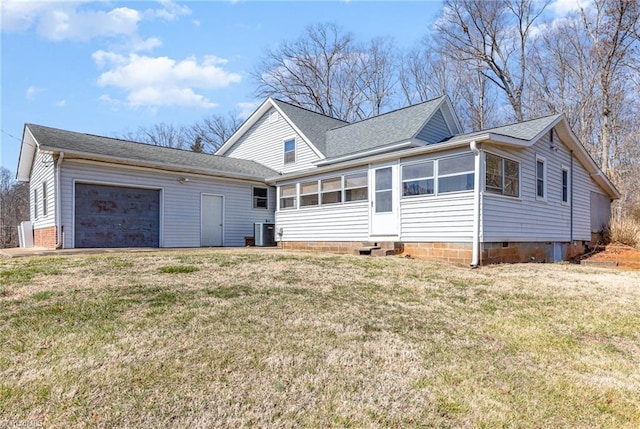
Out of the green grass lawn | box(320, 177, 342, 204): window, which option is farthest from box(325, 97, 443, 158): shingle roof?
the green grass lawn

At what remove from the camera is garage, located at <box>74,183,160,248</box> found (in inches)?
447

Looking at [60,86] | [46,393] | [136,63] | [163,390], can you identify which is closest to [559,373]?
[163,390]

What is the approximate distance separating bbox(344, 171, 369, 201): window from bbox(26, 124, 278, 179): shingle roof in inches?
185

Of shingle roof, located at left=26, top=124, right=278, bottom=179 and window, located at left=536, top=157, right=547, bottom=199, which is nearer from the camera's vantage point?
window, located at left=536, top=157, right=547, bottom=199

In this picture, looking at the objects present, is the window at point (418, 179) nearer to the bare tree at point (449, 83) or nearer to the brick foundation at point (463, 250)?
the brick foundation at point (463, 250)

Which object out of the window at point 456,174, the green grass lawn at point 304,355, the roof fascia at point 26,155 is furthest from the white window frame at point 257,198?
the green grass lawn at point 304,355

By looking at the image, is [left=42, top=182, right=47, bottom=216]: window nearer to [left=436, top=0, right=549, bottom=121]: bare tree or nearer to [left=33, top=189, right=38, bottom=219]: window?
[left=33, top=189, right=38, bottom=219]: window

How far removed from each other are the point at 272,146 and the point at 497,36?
17.7m

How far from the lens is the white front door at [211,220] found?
14.0 metres

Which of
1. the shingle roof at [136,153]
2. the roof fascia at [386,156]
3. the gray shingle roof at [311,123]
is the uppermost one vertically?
the gray shingle roof at [311,123]

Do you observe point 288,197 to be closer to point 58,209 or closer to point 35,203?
point 58,209

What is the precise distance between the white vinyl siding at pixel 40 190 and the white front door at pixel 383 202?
9.24 metres

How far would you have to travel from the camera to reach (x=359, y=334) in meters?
3.57

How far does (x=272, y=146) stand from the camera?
17.4m
